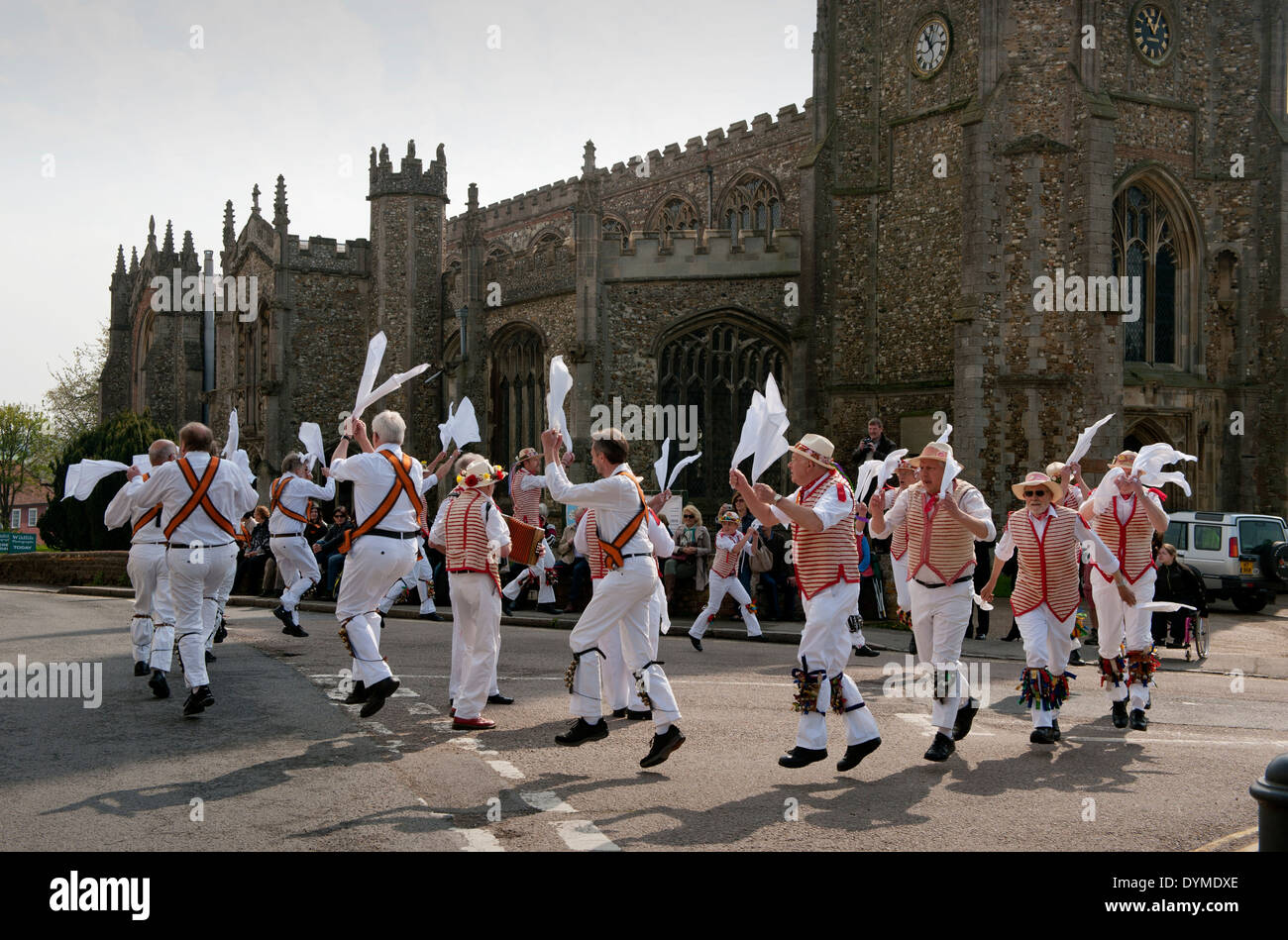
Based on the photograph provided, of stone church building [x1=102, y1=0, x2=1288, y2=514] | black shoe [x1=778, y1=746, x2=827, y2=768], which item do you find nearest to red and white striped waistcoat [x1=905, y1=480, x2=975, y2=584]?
black shoe [x1=778, y1=746, x2=827, y2=768]

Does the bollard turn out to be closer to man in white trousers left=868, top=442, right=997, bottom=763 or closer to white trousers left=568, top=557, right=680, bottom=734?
man in white trousers left=868, top=442, right=997, bottom=763

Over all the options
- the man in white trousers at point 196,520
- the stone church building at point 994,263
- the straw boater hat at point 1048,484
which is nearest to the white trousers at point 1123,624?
the straw boater hat at point 1048,484

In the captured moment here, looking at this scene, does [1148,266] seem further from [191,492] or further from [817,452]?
[191,492]

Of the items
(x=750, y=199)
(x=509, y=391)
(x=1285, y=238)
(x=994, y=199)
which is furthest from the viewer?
(x=750, y=199)

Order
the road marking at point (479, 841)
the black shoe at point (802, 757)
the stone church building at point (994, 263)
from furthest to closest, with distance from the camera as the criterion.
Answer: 1. the stone church building at point (994, 263)
2. the black shoe at point (802, 757)
3. the road marking at point (479, 841)

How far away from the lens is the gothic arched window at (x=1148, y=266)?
25.7m

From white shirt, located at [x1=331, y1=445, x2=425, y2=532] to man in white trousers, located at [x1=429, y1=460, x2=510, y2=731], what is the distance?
0.43 m

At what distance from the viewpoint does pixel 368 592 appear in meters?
8.44

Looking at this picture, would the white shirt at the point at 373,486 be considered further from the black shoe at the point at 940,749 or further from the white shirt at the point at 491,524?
the black shoe at the point at 940,749

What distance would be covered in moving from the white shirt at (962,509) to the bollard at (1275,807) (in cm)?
406
